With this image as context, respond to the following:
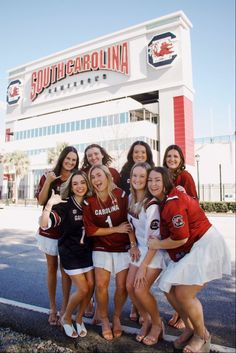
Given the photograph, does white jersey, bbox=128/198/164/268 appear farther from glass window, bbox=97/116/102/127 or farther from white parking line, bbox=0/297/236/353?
glass window, bbox=97/116/102/127

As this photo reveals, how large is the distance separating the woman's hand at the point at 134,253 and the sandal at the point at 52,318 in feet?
3.94

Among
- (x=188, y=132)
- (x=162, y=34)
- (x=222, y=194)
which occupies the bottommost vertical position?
(x=222, y=194)

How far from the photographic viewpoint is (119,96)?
42562 mm

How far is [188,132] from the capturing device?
127 ft

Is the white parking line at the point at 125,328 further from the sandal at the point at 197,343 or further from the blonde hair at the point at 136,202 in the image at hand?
the blonde hair at the point at 136,202

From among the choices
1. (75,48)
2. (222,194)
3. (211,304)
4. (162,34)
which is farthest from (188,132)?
(211,304)

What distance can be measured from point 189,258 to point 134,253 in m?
0.61

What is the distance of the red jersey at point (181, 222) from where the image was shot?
8.61 feet

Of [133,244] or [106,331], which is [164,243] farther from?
[106,331]

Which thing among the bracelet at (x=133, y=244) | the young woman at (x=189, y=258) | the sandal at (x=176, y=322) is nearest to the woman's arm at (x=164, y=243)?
the young woman at (x=189, y=258)

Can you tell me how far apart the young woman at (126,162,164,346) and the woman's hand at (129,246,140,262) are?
2 centimetres

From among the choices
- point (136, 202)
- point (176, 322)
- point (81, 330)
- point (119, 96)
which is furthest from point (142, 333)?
point (119, 96)

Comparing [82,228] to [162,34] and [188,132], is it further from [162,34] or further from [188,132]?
[162,34]

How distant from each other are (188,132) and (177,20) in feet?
52.6
